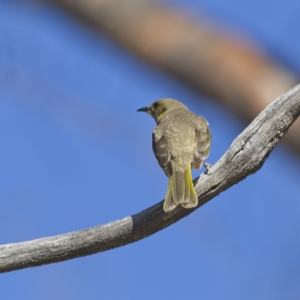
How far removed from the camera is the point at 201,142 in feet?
13.6

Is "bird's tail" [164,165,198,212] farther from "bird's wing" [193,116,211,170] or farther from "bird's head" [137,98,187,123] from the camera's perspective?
"bird's head" [137,98,187,123]

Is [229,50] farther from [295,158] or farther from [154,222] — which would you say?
[154,222]

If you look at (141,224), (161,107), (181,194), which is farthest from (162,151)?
(161,107)

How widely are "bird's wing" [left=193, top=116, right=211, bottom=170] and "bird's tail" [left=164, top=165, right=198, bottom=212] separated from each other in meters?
0.16

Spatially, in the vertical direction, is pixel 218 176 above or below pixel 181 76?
below

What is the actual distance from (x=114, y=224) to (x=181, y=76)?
2.86 feet

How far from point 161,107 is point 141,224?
2.61 metres

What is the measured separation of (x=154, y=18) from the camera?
10.6ft

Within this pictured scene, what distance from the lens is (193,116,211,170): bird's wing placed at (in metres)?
3.94

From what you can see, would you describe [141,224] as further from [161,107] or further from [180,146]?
[161,107]

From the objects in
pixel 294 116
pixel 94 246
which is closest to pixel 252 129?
pixel 294 116

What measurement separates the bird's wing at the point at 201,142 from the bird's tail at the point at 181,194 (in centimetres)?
16

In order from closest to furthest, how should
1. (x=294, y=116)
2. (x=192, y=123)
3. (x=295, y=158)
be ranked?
(x=294, y=116) < (x=295, y=158) < (x=192, y=123)

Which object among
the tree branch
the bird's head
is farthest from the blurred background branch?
the bird's head
